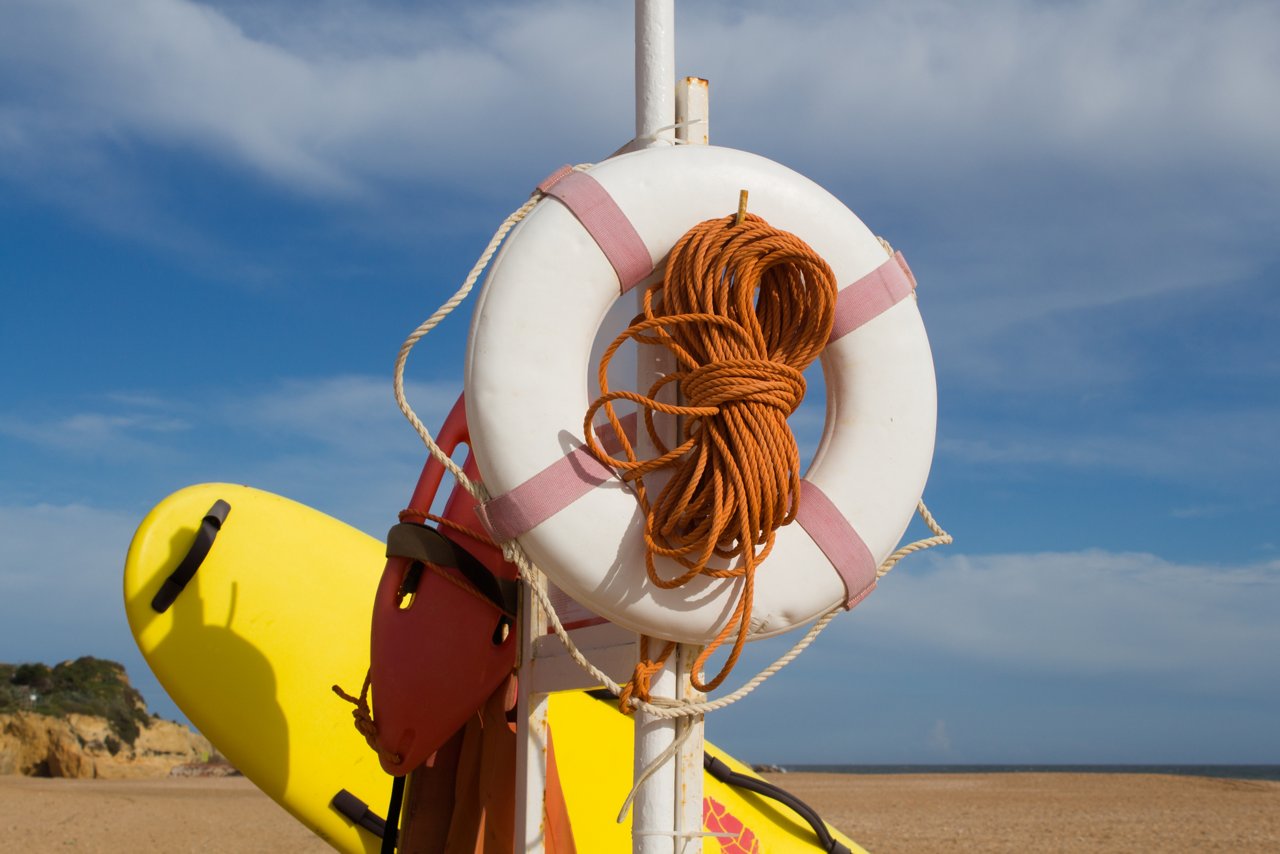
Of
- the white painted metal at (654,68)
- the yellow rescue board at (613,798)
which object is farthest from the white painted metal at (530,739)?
the white painted metal at (654,68)

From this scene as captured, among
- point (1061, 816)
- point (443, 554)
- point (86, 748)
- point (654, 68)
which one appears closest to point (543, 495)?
point (443, 554)

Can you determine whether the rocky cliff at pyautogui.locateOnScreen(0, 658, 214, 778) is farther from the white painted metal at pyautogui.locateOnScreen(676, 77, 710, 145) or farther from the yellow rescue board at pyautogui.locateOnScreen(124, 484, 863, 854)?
the white painted metal at pyautogui.locateOnScreen(676, 77, 710, 145)

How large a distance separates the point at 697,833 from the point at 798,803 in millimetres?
1633

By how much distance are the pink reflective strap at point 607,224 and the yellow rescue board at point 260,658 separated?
2123mm

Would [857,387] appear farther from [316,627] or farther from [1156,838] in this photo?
[1156,838]

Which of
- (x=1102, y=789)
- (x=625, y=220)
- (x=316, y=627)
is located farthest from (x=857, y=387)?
(x=1102, y=789)

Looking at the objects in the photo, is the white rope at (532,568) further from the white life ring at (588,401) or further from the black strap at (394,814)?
the black strap at (394,814)

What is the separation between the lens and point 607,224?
2076 mm

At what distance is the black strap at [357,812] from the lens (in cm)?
351

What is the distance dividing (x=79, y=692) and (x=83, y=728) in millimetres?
2155

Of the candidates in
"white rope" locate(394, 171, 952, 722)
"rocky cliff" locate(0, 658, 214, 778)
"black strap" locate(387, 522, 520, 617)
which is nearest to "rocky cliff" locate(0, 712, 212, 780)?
"rocky cliff" locate(0, 658, 214, 778)

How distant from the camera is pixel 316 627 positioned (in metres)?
3.77

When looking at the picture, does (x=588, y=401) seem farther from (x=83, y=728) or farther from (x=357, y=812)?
(x=83, y=728)

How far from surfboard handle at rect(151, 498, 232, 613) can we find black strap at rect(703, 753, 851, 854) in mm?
1678
